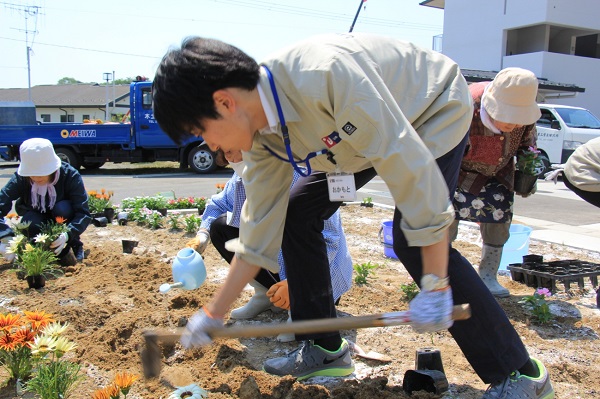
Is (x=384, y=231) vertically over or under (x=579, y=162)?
under

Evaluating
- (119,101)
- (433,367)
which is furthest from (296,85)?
(119,101)

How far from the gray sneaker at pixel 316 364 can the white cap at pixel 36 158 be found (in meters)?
2.63

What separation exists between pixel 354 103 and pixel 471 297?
896mm

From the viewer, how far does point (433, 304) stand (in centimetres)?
170

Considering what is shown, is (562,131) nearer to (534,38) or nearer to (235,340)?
(235,340)

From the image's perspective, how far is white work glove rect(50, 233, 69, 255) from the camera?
3.96m

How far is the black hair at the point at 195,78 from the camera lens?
1.60m

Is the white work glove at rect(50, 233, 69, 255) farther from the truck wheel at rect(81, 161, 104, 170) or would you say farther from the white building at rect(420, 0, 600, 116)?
the white building at rect(420, 0, 600, 116)

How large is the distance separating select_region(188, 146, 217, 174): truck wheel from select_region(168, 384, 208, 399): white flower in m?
11.9

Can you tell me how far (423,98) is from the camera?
1.83 m

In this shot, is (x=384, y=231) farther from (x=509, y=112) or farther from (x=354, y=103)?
(x=354, y=103)

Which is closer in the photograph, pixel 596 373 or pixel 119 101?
pixel 596 373

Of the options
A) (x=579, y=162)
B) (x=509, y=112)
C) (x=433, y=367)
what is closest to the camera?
(x=433, y=367)

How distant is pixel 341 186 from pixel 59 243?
278 centimetres
